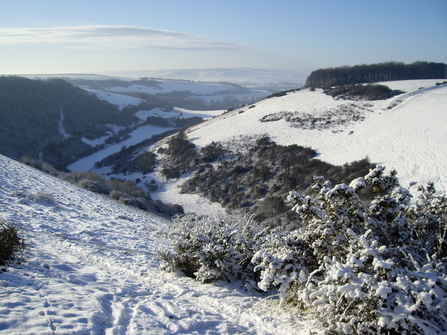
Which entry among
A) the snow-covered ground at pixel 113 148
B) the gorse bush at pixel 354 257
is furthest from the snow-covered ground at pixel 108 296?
the snow-covered ground at pixel 113 148

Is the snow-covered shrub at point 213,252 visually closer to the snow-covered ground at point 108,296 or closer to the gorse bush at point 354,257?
the gorse bush at point 354,257

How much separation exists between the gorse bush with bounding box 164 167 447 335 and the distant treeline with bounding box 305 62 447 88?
2479 inches

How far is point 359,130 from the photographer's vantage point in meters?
31.0

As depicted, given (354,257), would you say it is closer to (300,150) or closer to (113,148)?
(300,150)

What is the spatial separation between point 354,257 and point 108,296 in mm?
3943

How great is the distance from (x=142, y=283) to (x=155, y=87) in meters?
183

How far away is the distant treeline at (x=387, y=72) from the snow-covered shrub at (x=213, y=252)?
6276cm

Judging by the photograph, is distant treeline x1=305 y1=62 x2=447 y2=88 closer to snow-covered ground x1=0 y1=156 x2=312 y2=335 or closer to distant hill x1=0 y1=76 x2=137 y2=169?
distant hill x1=0 y1=76 x2=137 y2=169

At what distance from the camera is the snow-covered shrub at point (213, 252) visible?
19.2 ft

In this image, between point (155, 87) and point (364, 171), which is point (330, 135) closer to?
point (364, 171)

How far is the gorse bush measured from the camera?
322 cm

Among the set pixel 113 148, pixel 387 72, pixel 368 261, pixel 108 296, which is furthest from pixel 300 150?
pixel 387 72

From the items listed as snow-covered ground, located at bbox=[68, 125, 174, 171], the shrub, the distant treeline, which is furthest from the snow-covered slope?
the shrub

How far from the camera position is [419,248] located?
4.45 metres
